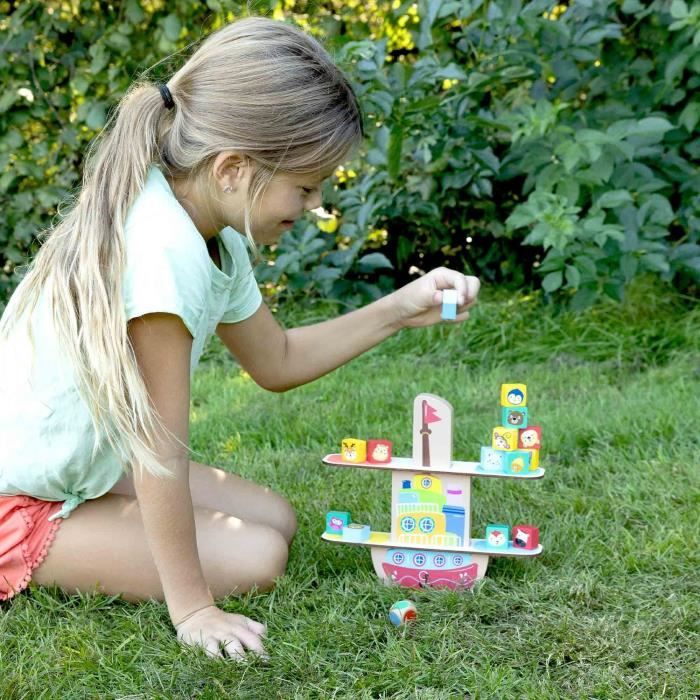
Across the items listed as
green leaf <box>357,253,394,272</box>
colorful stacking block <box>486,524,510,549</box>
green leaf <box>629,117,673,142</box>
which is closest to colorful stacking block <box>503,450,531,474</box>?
colorful stacking block <box>486,524,510,549</box>

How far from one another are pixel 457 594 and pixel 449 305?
19.5 inches

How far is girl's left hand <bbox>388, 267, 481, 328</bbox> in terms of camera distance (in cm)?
177

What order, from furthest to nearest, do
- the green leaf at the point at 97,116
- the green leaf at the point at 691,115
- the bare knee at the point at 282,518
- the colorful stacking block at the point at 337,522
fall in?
the green leaf at the point at 97,116 < the green leaf at the point at 691,115 < the bare knee at the point at 282,518 < the colorful stacking block at the point at 337,522

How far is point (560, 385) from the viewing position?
302 centimetres

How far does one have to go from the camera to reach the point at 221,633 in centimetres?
160

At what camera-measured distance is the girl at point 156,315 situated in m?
1.56

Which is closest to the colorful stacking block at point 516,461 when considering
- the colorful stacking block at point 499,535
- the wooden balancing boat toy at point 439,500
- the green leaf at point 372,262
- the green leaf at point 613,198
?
the wooden balancing boat toy at point 439,500

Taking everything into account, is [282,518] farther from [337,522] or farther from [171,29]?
[171,29]

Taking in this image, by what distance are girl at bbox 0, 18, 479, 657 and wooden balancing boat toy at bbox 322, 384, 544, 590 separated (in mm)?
182

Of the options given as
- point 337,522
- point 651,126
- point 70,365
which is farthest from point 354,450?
point 651,126

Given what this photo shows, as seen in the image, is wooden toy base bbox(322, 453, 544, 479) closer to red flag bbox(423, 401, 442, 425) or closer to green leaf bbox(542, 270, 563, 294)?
red flag bbox(423, 401, 442, 425)

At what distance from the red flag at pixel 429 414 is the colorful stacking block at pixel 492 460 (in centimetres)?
10

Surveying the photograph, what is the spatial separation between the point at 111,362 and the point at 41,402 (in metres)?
0.25

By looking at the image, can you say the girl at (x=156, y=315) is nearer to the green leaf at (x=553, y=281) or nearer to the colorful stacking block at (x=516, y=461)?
the colorful stacking block at (x=516, y=461)
